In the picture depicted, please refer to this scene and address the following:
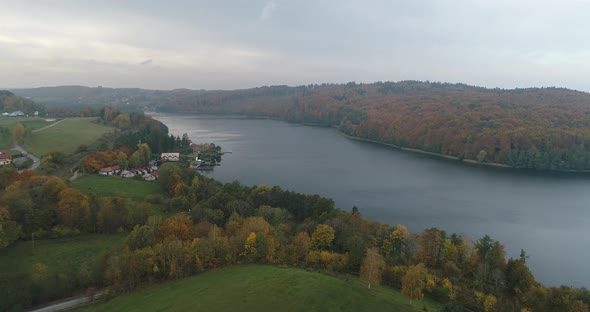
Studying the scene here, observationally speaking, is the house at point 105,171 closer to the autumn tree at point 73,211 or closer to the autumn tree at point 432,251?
the autumn tree at point 73,211

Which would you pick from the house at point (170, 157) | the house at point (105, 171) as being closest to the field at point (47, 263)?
the house at point (105, 171)


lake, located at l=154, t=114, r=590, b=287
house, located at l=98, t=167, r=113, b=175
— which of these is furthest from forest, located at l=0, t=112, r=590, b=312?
house, located at l=98, t=167, r=113, b=175

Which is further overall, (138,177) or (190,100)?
(190,100)

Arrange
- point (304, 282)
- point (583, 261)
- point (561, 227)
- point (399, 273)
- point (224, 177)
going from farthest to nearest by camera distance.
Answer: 1. point (224, 177)
2. point (561, 227)
3. point (583, 261)
4. point (399, 273)
5. point (304, 282)

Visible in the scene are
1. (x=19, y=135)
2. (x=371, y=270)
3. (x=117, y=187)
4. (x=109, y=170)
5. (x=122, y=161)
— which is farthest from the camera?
(x=19, y=135)

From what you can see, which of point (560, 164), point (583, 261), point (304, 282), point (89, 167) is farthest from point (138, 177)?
point (560, 164)

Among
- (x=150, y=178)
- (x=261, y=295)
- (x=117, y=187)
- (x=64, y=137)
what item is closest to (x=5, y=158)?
(x=150, y=178)

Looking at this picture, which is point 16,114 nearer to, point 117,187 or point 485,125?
point 117,187

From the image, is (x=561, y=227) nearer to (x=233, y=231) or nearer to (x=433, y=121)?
(x=233, y=231)
